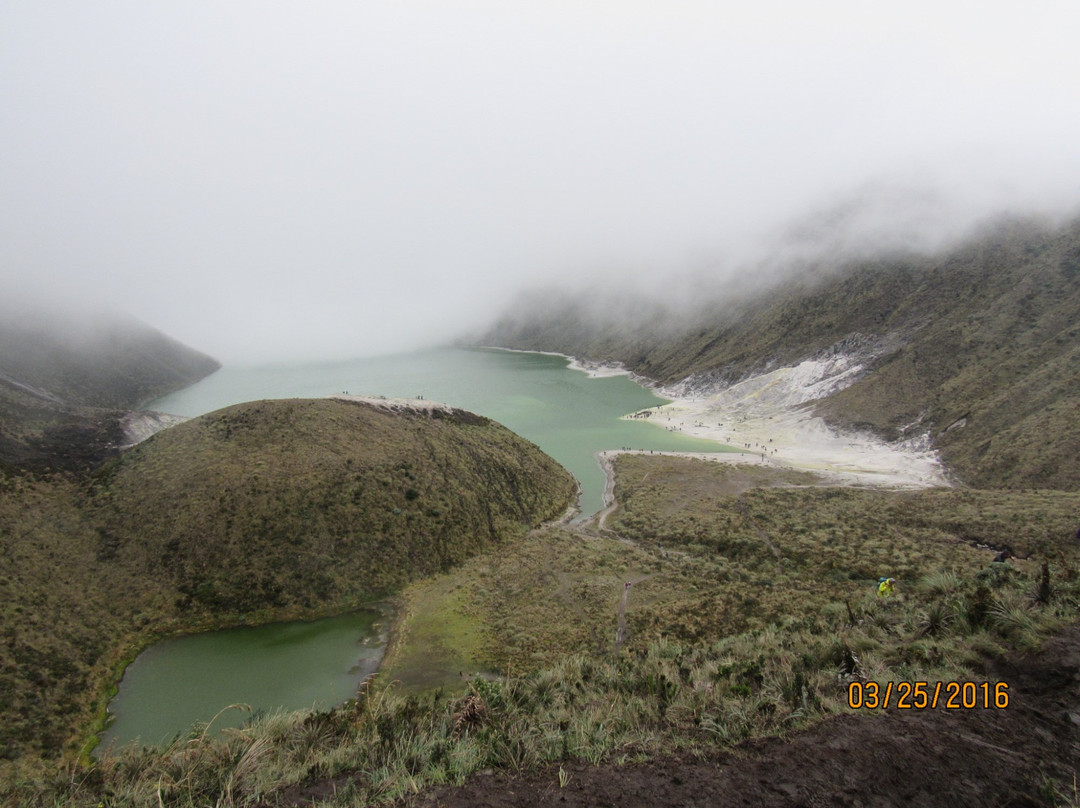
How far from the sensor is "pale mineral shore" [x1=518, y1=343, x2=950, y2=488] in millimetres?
48375

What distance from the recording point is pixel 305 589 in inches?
949

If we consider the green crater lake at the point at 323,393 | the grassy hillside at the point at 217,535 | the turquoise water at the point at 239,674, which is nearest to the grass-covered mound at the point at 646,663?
the green crater lake at the point at 323,393

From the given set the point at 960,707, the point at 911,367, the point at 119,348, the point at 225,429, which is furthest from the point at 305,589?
the point at 119,348

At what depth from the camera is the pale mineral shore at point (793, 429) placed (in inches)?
1905

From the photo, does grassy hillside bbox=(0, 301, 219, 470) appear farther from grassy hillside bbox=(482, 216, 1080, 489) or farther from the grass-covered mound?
grassy hillside bbox=(482, 216, 1080, 489)

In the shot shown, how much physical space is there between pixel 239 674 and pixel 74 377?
107m

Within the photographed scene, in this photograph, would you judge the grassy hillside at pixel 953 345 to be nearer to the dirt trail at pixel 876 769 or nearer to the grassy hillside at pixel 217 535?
the grassy hillside at pixel 217 535

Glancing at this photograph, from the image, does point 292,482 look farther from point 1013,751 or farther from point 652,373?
point 652,373

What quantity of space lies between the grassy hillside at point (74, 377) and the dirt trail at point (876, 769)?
3563cm

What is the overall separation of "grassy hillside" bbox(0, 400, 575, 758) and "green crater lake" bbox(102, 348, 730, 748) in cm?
148

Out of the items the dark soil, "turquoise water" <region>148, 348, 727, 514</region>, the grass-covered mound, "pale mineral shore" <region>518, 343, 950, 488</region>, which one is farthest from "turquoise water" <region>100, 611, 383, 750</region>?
"pale mineral shore" <region>518, 343, 950, 488</region>

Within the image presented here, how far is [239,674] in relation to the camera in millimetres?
19062

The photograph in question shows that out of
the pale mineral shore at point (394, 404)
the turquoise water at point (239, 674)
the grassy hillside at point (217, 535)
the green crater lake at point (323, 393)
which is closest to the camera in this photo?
the turquoise water at point (239, 674)

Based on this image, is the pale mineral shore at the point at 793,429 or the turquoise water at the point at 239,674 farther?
the pale mineral shore at the point at 793,429
